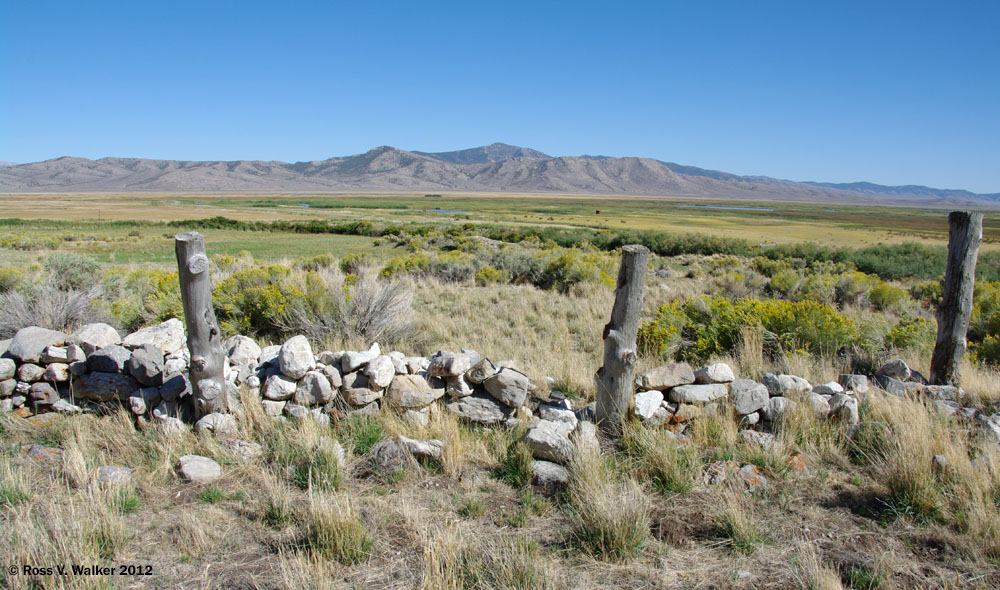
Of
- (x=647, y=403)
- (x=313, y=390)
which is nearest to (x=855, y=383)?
(x=647, y=403)

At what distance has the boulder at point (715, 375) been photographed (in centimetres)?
515

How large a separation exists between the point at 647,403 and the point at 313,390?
315 cm

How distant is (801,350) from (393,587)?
590cm

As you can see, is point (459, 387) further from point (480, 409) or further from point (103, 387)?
point (103, 387)

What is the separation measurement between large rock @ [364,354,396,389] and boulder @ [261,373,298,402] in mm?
713

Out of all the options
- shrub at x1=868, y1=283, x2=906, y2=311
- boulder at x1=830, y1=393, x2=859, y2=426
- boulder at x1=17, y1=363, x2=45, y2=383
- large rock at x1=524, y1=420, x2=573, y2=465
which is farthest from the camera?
shrub at x1=868, y1=283, x2=906, y2=311

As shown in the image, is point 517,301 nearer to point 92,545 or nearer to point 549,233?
point 92,545

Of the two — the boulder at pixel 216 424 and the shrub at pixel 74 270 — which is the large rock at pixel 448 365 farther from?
the shrub at pixel 74 270

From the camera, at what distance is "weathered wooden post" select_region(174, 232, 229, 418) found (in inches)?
181

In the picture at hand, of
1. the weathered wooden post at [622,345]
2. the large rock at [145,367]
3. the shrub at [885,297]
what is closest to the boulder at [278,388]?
the large rock at [145,367]

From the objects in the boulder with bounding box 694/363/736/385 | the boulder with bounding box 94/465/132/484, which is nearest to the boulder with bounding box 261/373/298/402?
the boulder with bounding box 94/465/132/484

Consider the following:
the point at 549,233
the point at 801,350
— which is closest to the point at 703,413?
the point at 801,350

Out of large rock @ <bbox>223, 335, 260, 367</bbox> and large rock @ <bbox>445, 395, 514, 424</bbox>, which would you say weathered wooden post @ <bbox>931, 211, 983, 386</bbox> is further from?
large rock @ <bbox>223, 335, 260, 367</bbox>

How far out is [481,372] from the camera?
16.6 feet
